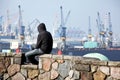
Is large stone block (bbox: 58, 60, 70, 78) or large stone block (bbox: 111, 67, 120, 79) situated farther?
large stone block (bbox: 58, 60, 70, 78)

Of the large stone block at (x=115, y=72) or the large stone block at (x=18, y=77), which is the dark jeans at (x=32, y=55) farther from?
the large stone block at (x=115, y=72)

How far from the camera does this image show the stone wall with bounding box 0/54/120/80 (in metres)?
8.01

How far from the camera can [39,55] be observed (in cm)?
980

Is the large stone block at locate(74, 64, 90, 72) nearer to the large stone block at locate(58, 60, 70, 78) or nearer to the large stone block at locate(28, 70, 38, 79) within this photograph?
the large stone block at locate(58, 60, 70, 78)

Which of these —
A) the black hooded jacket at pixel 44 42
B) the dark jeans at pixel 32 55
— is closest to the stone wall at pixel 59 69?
the dark jeans at pixel 32 55

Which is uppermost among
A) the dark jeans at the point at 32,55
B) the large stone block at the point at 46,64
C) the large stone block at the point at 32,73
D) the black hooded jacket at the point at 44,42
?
the black hooded jacket at the point at 44,42

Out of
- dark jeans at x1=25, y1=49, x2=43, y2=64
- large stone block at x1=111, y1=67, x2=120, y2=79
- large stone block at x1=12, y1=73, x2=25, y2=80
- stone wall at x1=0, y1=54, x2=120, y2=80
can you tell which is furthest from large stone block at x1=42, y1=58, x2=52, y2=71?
large stone block at x1=111, y1=67, x2=120, y2=79

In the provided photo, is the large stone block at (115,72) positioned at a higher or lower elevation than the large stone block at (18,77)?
higher

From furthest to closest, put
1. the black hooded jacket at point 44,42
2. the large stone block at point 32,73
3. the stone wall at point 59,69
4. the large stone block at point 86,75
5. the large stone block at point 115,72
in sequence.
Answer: the black hooded jacket at point 44,42 → the large stone block at point 32,73 → the large stone block at point 86,75 → the stone wall at point 59,69 → the large stone block at point 115,72

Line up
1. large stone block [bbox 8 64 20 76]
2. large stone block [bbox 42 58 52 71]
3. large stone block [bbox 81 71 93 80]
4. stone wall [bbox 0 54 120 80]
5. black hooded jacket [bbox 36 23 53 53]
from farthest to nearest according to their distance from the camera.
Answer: large stone block [bbox 8 64 20 76] → black hooded jacket [bbox 36 23 53 53] → large stone block [bbox 42 58 52 71] → large stone block [bbox 81 71 93 80] → stone wall [bbox 0 54 120 80]

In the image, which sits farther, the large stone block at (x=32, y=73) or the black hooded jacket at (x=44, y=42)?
the black hooded jacket at (x=44, y=42)

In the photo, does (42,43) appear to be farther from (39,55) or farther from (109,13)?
(109,13)

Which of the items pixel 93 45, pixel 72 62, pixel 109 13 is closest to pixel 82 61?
pixel 72 62

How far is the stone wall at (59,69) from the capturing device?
8015mm
